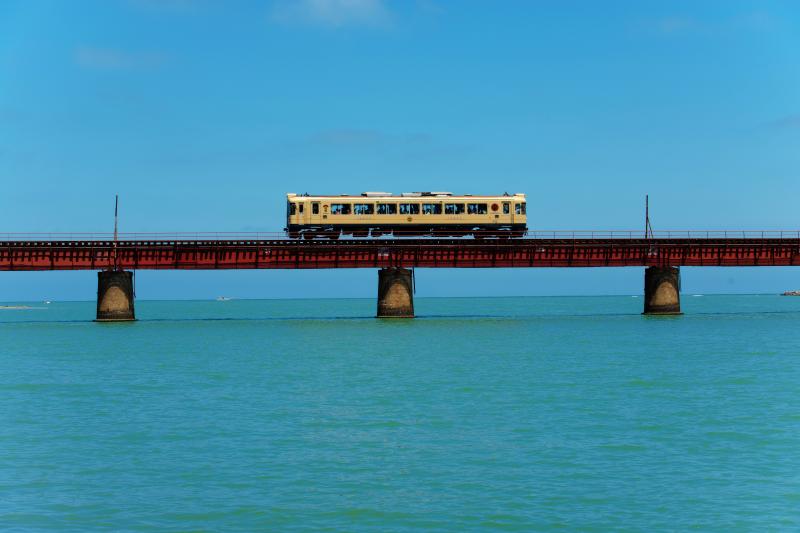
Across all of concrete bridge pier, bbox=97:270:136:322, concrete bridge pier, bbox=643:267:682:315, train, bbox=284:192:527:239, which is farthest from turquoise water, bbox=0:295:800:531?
concrete bridge pier, bbox=643:267:682:315

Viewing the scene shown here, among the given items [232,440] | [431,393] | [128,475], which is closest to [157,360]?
[431,393]

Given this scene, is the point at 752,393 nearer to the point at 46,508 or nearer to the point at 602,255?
the point at 46,508

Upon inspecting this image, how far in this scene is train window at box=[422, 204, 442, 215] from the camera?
236 ft

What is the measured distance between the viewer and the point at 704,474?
2053 centimetres

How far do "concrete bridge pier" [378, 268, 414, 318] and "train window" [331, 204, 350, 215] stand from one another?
276 inches

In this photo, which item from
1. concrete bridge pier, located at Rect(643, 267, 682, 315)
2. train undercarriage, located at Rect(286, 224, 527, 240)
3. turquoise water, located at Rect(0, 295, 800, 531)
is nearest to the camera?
turquoise water, located at Rect(0, 295, 800, 531)

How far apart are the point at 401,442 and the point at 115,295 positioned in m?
57.1

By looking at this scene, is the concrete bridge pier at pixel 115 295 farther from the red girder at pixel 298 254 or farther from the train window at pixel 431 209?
the train window at pixel 431 209

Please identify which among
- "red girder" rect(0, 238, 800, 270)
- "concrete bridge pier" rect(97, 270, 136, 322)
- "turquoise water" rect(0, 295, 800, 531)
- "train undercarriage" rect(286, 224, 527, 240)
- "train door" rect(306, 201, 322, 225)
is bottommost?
"turquoise water" rect(0, 295, 800, 531)

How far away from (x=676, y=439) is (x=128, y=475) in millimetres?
13093

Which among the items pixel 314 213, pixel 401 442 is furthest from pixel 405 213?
pixel 401 442

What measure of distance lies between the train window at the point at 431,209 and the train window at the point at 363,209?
3694 millimetres

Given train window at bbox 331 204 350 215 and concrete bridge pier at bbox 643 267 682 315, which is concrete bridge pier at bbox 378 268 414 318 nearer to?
train window at bbox 331 204 350 215

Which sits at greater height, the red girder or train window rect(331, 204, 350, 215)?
train window rect(331, 204, 350, 215)
